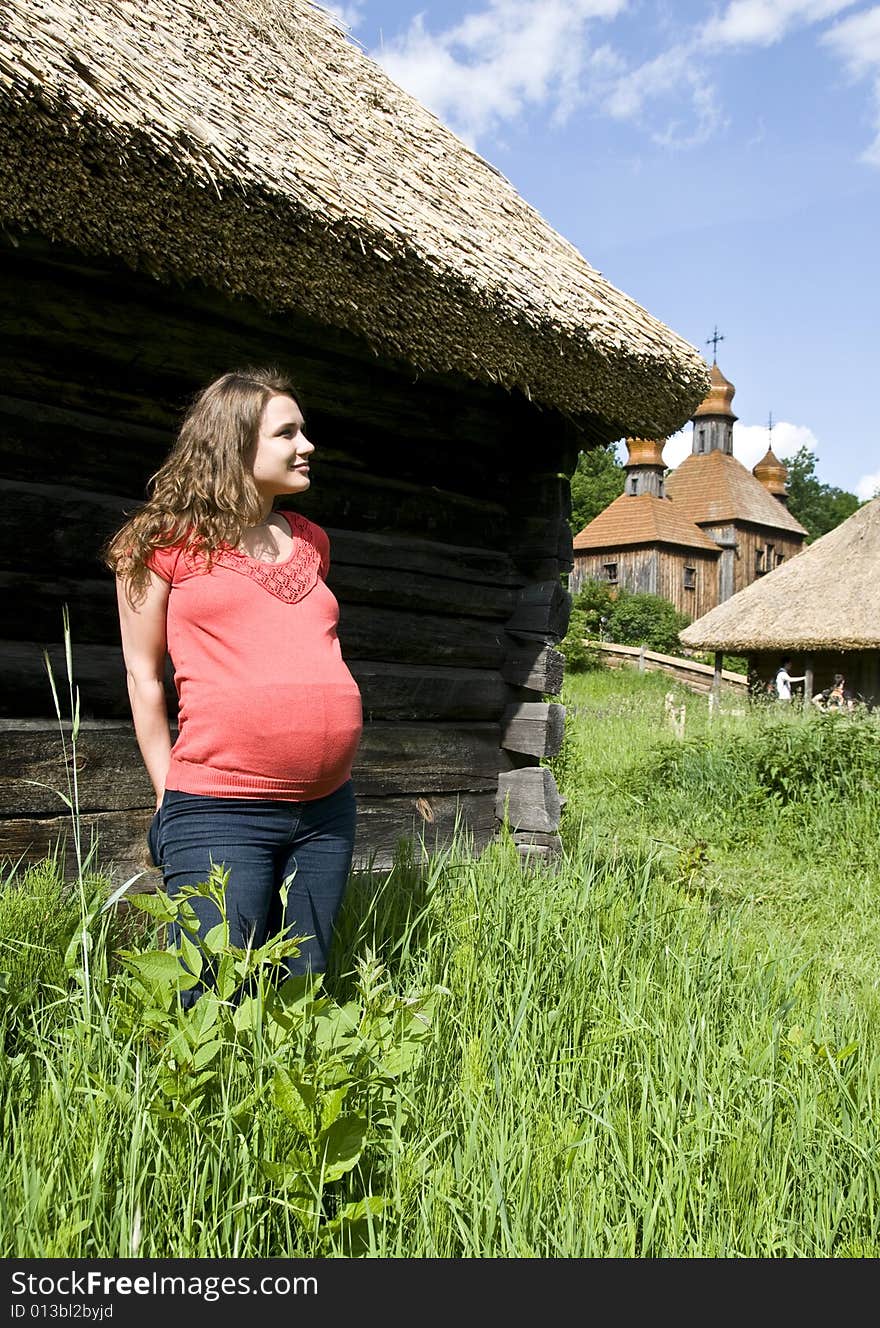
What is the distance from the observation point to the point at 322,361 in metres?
3.47

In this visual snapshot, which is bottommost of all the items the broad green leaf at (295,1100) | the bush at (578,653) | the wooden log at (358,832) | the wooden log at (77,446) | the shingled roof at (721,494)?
the broad green leaf at (295,1100)

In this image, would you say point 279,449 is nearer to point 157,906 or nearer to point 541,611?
point 157,906

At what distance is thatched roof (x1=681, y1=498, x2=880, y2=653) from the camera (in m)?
16.5

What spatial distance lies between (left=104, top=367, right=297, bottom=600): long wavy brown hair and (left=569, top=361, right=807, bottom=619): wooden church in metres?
30.9

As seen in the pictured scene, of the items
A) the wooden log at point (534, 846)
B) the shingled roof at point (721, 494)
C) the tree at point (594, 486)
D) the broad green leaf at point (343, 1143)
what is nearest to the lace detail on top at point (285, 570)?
the broad green leaf at point (343, 1143)

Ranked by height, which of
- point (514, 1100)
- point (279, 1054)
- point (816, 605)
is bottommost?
point (514, 1100)

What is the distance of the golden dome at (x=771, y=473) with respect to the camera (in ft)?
153

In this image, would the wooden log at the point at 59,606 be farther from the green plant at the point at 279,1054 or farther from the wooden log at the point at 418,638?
the green plant at the point at 279,1054

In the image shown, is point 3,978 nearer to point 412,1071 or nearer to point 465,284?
point 412,1071

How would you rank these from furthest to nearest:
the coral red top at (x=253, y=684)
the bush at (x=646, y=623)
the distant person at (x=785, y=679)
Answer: the bush at (x=646, y=623), the distant person at (x=785, y=679), the coral red top at (x=253, y=684)

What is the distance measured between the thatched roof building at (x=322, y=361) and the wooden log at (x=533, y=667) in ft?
0.04

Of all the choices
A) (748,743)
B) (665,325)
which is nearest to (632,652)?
(748,743)

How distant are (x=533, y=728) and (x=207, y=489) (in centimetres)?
232

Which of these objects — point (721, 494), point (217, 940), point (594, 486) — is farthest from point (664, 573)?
point (217, 940)
